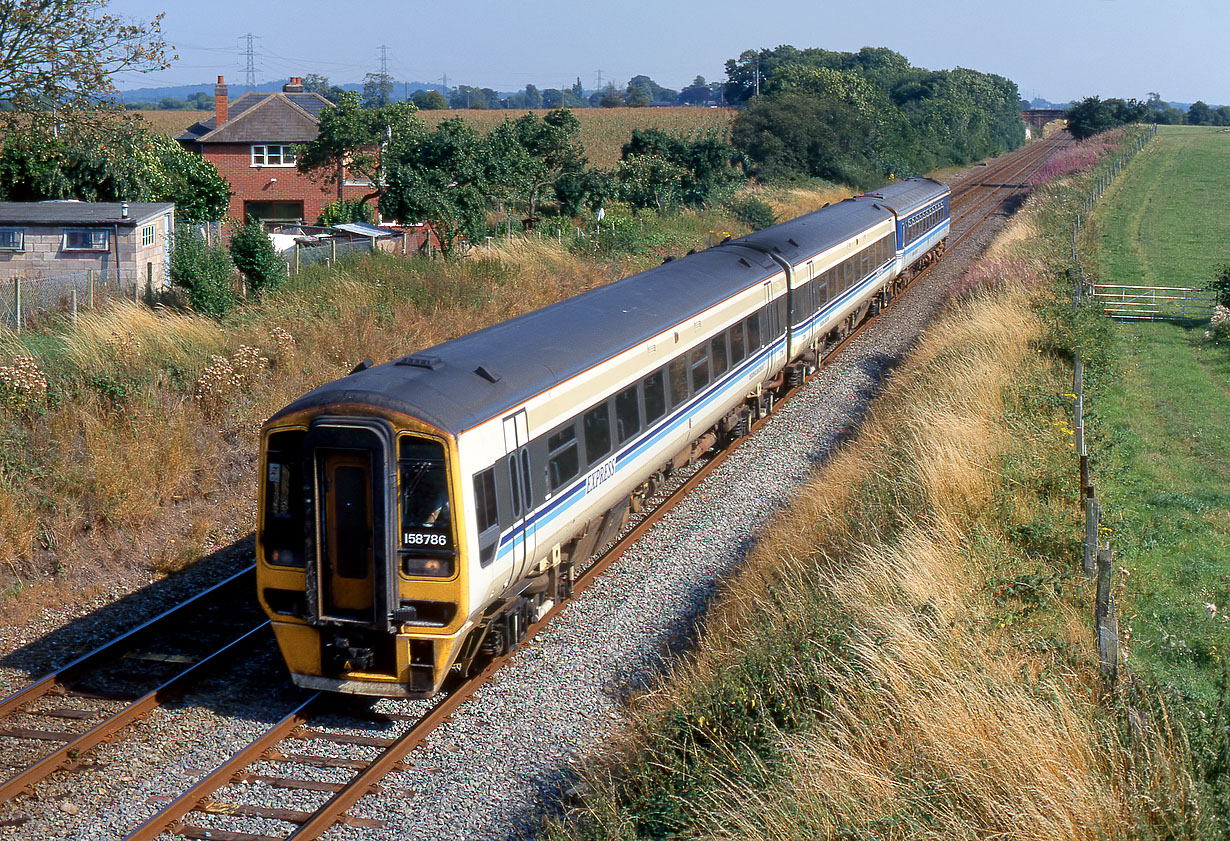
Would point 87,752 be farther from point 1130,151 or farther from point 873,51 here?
point 873,51

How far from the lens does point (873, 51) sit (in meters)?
112

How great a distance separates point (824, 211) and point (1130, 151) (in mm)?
61312

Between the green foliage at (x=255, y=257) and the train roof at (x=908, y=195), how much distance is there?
15855 mm

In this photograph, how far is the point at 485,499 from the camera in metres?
8.42

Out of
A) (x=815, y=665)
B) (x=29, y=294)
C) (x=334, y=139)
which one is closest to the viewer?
(x=815, y=665)

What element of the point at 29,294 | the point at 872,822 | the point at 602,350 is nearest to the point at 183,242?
the point at 29,294

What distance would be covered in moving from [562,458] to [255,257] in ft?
33.0

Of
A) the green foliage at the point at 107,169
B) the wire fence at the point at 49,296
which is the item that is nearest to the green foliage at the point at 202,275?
the wire fence at the point at 49,296

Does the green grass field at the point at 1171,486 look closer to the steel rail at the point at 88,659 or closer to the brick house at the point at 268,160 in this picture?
the steel rail at the point at 88,659

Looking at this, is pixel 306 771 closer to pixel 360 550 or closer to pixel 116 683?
pixel 360 550

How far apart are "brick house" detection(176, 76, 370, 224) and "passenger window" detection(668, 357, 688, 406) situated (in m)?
37.8

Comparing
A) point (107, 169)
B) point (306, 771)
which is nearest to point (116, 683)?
point (306, 771)

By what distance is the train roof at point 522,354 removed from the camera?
8.26 metres

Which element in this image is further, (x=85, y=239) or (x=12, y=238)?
(x=12, y=238)
